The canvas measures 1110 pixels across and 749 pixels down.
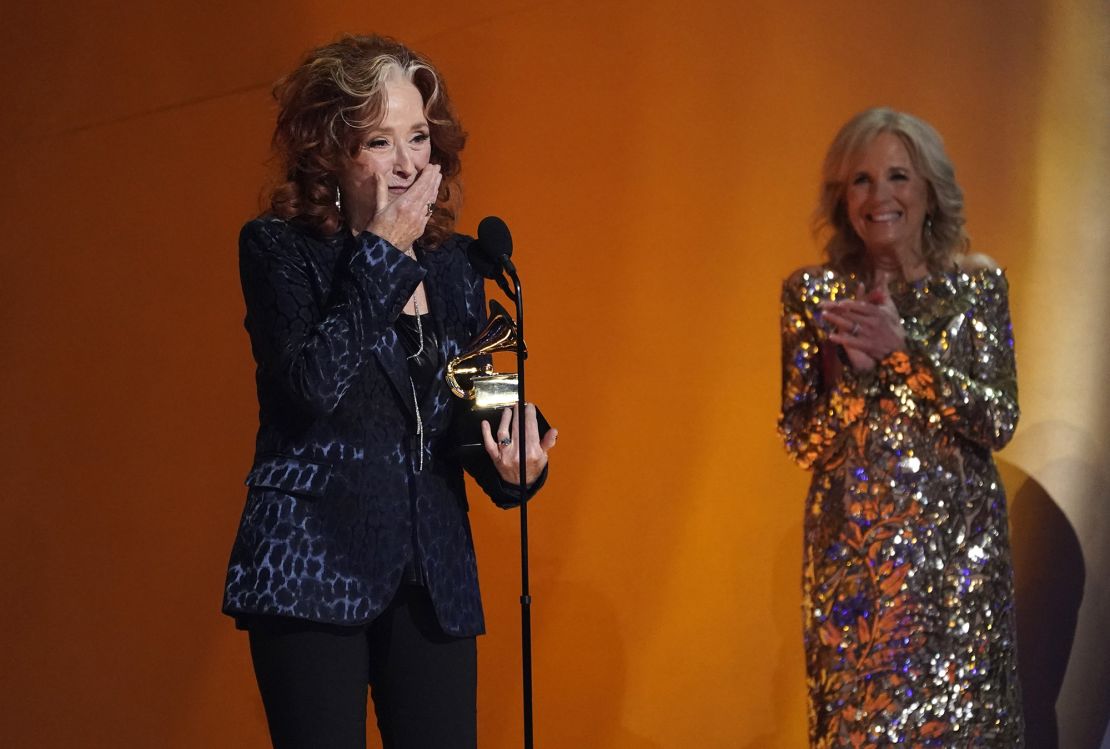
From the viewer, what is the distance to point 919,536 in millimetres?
2656

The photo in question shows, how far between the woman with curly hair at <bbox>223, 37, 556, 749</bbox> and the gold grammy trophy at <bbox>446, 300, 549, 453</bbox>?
0.07ft

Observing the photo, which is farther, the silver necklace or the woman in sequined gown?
the woman in sequined gown

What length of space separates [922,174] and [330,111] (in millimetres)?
1547

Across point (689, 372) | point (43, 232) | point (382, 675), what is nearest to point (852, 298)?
point (689, 372)

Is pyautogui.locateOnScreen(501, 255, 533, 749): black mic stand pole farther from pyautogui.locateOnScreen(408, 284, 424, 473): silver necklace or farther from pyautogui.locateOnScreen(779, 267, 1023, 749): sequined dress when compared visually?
pyautogui.locateOnScreen(779, 267, 1023, 749): sequined dress

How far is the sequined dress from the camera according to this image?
8.71ft

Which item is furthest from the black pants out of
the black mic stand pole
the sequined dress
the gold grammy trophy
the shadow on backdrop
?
the shadow on backdrop

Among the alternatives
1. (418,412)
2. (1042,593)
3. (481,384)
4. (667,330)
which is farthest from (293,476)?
(1042,593)

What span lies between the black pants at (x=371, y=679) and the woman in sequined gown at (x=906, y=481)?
1.19 m

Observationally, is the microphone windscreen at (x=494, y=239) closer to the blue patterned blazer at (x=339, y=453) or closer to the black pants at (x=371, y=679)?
the blue patterned blazer at (x=339, y=453)

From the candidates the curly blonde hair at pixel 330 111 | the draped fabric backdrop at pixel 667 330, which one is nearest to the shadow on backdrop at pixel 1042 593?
the draped fabric backdrop at pixel 667 330

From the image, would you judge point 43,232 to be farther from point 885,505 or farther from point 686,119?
point 885,505

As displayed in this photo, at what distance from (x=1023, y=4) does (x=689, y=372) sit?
1.47 meters

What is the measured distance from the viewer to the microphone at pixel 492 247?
5.98 ft
